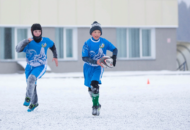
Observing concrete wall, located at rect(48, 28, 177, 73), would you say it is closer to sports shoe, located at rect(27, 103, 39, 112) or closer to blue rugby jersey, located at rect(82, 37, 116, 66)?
sports shoe, located at rect(27, 103, 39, 112)

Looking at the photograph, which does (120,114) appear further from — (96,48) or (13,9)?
(13,9)

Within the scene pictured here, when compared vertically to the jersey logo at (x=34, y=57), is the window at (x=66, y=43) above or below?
above

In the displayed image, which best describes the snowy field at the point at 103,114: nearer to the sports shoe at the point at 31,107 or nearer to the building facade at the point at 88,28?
the sports shoe at the point at 31,107

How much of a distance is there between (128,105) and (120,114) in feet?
4.45

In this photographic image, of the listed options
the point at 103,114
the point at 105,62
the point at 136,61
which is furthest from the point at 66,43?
the point at 105,62

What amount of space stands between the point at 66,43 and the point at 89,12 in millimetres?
2505

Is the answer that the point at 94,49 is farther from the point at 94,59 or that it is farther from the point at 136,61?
the point at 136,61

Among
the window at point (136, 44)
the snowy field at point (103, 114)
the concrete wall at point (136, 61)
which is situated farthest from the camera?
the window at point (136, 44)

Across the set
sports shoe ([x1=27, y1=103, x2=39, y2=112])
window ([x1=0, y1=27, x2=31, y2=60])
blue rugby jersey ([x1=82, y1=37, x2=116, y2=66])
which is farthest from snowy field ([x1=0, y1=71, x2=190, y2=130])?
window ([x1=0, y1=27, x2=31, y2=60])

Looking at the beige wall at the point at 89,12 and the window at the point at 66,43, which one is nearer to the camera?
the beige wall at the point at 89,12

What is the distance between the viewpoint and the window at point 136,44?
24.4 m

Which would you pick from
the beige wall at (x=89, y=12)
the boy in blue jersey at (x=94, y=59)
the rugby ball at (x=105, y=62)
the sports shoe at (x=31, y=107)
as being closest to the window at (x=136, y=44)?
the beige wall at (x=89, y=12)

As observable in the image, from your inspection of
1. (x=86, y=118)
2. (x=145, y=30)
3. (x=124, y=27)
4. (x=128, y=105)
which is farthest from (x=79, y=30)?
(x=86, y=118)

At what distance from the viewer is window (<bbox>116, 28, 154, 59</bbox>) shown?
24422 mm
